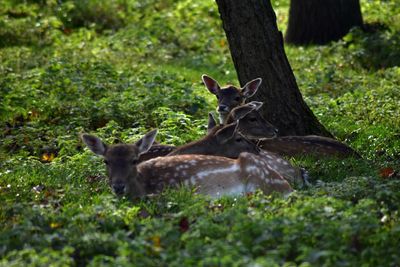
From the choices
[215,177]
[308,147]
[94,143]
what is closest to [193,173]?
[215,177]

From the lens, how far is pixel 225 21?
11.2 metres

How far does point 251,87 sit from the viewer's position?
1122cm

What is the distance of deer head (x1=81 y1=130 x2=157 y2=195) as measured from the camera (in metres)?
8.60

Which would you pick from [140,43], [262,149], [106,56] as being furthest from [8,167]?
[140,43]

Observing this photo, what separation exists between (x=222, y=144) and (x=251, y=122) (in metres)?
1.20

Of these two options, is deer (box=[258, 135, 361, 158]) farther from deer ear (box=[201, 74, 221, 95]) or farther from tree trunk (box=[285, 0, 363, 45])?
tree trunk (box=[285, 0, 363, 45])

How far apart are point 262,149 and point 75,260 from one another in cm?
426

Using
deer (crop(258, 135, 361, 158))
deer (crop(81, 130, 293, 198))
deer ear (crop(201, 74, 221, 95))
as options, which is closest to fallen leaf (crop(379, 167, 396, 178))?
deer (crop(81, 130, 293, 198))

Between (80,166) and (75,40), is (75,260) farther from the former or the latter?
(75,40)

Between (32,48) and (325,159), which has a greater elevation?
(32,48)

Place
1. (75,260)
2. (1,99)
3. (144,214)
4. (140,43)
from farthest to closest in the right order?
(140,43), (1,99), (144,214), (75,260)

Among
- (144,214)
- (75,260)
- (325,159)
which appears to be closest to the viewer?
(75,260)

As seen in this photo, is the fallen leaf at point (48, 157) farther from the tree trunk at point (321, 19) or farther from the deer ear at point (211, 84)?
the tree trunk at point (321, 19)

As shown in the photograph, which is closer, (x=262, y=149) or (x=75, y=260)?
(x=75, y=260)
